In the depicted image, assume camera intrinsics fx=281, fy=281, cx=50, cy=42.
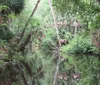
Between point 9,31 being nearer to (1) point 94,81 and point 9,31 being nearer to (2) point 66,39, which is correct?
(1) point 94,81

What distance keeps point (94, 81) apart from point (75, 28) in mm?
13761

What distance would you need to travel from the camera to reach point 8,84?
6.11 m

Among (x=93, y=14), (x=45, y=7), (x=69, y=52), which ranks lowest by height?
(x=69, y=52)

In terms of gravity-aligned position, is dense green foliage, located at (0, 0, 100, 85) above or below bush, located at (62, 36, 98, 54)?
above

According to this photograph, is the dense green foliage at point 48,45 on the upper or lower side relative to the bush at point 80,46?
upper

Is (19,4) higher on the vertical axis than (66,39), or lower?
higher

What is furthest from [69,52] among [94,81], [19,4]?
[94,81]

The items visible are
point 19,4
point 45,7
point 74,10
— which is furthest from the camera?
point 45,7

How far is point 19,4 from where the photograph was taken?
1231 cm

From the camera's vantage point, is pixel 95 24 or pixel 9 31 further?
pixel 9 31

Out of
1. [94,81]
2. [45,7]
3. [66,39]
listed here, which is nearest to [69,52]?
[66,39]

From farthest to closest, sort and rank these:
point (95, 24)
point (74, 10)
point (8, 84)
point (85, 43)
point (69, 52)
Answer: point (69, 52) → point (85, 43) → point (74, 10) → point (95, 24) → point (8, 84)

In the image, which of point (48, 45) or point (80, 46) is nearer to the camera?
point (80, 46)

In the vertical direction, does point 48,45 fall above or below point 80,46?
below
